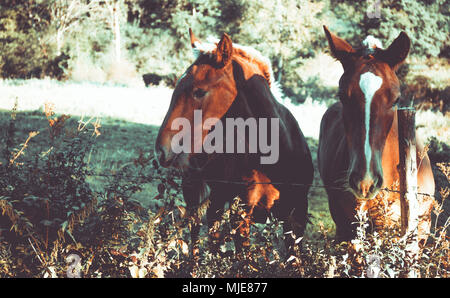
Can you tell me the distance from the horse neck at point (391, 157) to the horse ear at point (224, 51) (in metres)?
1.32

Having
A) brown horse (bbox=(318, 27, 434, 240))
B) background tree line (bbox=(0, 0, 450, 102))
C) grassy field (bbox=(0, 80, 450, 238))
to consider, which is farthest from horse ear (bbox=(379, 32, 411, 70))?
background tree line (bbox=(0, 0, 450, 102))

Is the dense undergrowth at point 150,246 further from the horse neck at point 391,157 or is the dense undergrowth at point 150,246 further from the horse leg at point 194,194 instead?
the horse neck at point 391,157

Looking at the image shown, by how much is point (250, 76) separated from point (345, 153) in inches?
39.0

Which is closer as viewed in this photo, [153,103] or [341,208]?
[341,208]

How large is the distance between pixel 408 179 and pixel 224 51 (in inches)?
64.6

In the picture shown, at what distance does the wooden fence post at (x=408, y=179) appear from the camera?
276 cm

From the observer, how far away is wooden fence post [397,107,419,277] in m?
2.76

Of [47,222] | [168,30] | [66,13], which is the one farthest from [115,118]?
[168,30]

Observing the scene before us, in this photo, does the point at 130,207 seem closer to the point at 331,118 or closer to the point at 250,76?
the point at 250,76

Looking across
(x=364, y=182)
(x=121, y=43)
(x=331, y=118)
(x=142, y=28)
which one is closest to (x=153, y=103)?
(x=331, y=118)

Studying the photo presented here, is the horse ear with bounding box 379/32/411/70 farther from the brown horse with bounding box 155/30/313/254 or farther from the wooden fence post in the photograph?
the brown horse with bounding box 155/30/313/254

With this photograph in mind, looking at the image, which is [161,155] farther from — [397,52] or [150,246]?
[397,52]

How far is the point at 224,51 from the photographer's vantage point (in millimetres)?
3332

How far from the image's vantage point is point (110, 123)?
423 inches
